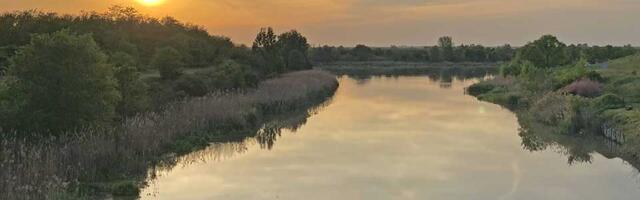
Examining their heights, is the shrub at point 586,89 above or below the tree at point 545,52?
below

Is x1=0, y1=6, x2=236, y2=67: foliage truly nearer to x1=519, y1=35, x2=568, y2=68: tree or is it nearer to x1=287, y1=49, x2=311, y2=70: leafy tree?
x1=287, y1=49, x2=311, y2=70: leafy tree

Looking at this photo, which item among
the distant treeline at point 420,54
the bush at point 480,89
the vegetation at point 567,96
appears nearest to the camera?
the vegetation at point 567,96

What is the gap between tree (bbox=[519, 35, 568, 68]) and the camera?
6084 centimetres


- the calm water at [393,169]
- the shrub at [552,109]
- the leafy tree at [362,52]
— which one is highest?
the leafy tree at [362,52]

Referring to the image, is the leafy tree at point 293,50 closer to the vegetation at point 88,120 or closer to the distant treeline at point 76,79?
the distant treeline at point 76,79

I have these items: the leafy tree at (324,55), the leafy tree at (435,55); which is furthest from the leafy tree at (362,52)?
the leafy tree at (435,55)

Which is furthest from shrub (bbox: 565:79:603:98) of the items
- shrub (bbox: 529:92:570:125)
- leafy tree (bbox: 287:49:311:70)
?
leafy tree (bbox: 287:49:311:70)

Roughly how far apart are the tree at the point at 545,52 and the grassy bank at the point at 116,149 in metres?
38.2

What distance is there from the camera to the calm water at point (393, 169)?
16359 mm

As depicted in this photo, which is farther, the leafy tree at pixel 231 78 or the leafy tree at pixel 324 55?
the leafy tree at pixel 324 55

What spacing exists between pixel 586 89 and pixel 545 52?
1056 inches

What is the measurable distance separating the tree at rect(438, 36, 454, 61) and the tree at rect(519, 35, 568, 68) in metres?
75.8

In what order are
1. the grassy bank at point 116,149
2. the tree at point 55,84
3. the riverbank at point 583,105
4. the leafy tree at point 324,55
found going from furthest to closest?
the leafy tree at point 324,55 < the riverbank at point 583,105 < the tree at point 55,84 < the grassy bank at point 116,149

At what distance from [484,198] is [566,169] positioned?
568cm
